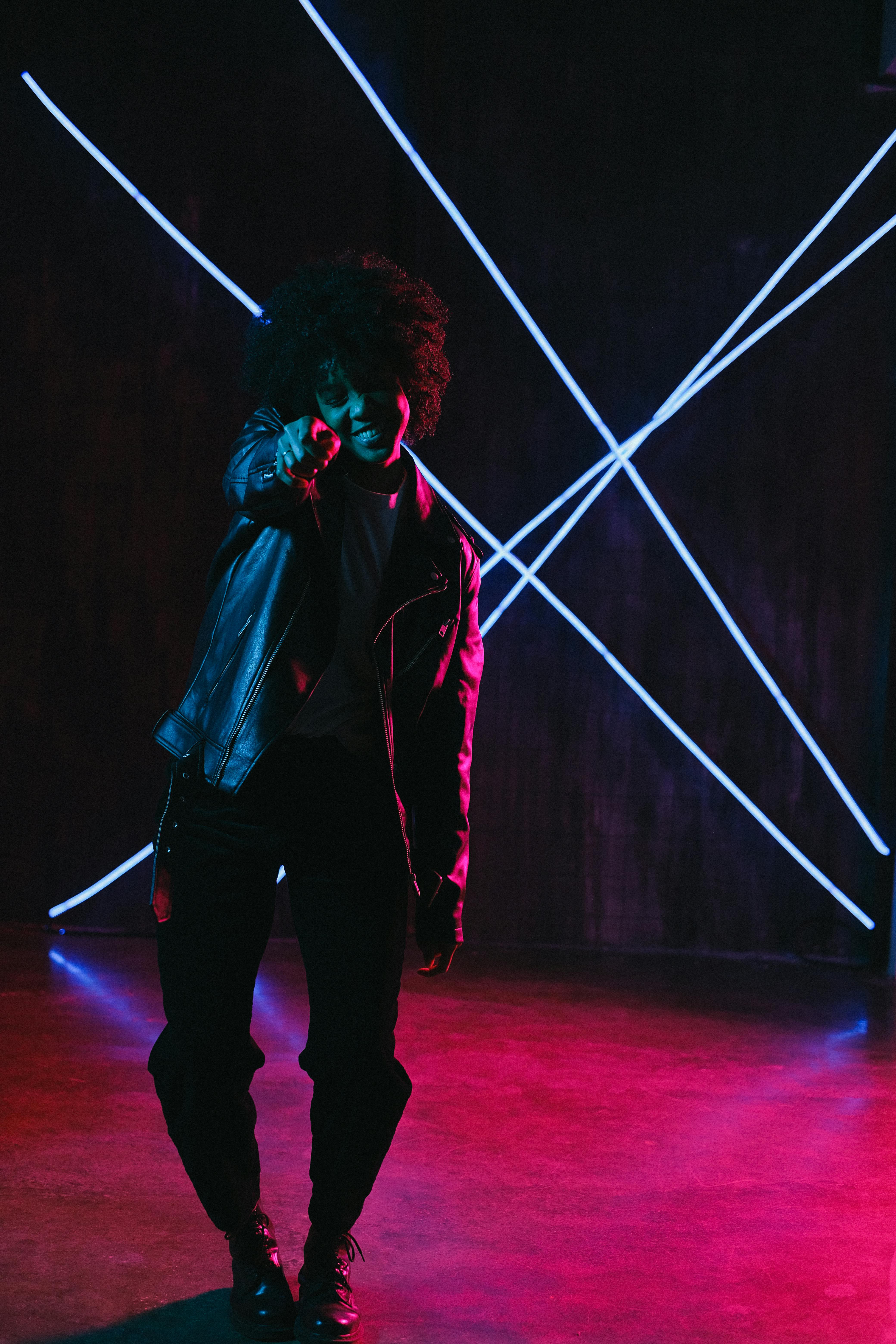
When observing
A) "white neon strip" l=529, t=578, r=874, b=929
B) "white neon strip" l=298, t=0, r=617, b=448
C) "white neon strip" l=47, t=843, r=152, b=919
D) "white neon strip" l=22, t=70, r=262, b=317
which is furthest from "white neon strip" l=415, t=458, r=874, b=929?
"white neon strip" l=47, t=843, r=152, b=919

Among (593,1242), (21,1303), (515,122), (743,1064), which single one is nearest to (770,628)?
(743,1064)

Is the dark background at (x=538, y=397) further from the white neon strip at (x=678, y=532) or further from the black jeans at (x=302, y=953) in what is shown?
the black jeans at (x=302, y=953)

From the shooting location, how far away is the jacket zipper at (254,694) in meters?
1.76

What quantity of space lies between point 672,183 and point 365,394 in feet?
8.96

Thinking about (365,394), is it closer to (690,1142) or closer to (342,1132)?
(342,1132)

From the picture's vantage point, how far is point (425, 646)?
191 cm

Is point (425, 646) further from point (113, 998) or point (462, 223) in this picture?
point (462, 223)

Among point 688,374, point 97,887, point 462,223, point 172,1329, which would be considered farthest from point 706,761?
point 172,1329

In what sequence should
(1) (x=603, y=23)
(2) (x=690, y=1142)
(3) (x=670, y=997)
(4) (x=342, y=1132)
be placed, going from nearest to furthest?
(4) (x=342, y=1132) → (2) (x=690, y=1142) → (3) (x=670, y=997) → (1) (x=603, y=23)

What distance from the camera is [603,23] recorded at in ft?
13.4

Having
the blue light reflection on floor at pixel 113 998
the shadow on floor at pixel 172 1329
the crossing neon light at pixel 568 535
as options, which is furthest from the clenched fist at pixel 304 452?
the crossing neon light at pixel 568 535

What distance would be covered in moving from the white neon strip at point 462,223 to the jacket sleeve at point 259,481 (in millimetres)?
2452

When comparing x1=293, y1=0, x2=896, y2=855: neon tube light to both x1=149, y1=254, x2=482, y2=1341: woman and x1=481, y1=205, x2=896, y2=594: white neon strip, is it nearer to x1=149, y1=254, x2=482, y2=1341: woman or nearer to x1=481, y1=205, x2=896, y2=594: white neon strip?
x1=481, y1=205, x2=896, y2=594: white neon strip

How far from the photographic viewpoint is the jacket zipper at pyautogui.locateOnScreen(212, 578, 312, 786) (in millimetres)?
1765
